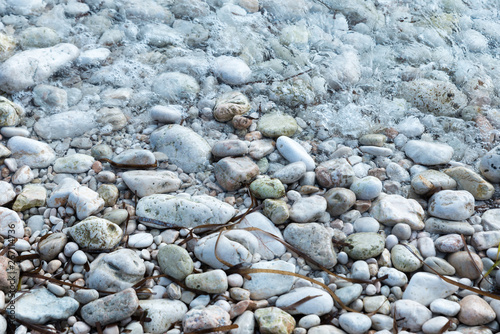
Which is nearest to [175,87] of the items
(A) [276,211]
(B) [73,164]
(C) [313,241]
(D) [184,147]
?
(D) [184,147]

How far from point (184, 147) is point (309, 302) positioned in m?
1.31

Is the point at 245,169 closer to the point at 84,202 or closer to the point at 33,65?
the point at 84,202

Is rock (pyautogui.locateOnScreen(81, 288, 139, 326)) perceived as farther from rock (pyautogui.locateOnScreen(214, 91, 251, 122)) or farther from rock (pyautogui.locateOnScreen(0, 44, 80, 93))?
rock (pyautogui.locateOnScreen(0, 44, 80, 93))

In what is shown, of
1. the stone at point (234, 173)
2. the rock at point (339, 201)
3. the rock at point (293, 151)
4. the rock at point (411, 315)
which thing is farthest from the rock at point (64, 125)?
the rock at point (411, 315)

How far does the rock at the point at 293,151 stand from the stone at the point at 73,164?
1.25 metres

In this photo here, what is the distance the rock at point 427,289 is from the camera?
200 cm

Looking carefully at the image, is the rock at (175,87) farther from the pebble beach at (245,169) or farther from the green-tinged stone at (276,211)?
the green-tinged stone at (276,211)

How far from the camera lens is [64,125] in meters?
2.78

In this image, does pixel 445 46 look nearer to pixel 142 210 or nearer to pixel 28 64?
pixel 142 210

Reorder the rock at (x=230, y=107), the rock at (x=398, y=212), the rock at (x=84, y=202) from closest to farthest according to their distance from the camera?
the rock at (x=84, y=202)
the rock at (x=398, y=212)
the rock at (x=230, y=107)

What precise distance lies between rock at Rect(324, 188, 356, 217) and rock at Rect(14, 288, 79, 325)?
146 centimetres

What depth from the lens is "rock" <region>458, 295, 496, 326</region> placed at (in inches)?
73.8

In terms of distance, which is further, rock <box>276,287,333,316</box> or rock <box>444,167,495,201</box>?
rock <box>444,167,495,201</box>

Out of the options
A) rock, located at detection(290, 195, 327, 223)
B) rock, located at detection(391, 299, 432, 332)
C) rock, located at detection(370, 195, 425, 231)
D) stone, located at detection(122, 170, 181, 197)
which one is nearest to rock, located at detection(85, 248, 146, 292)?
stone, located at detection(122, 170, 181, 197)
